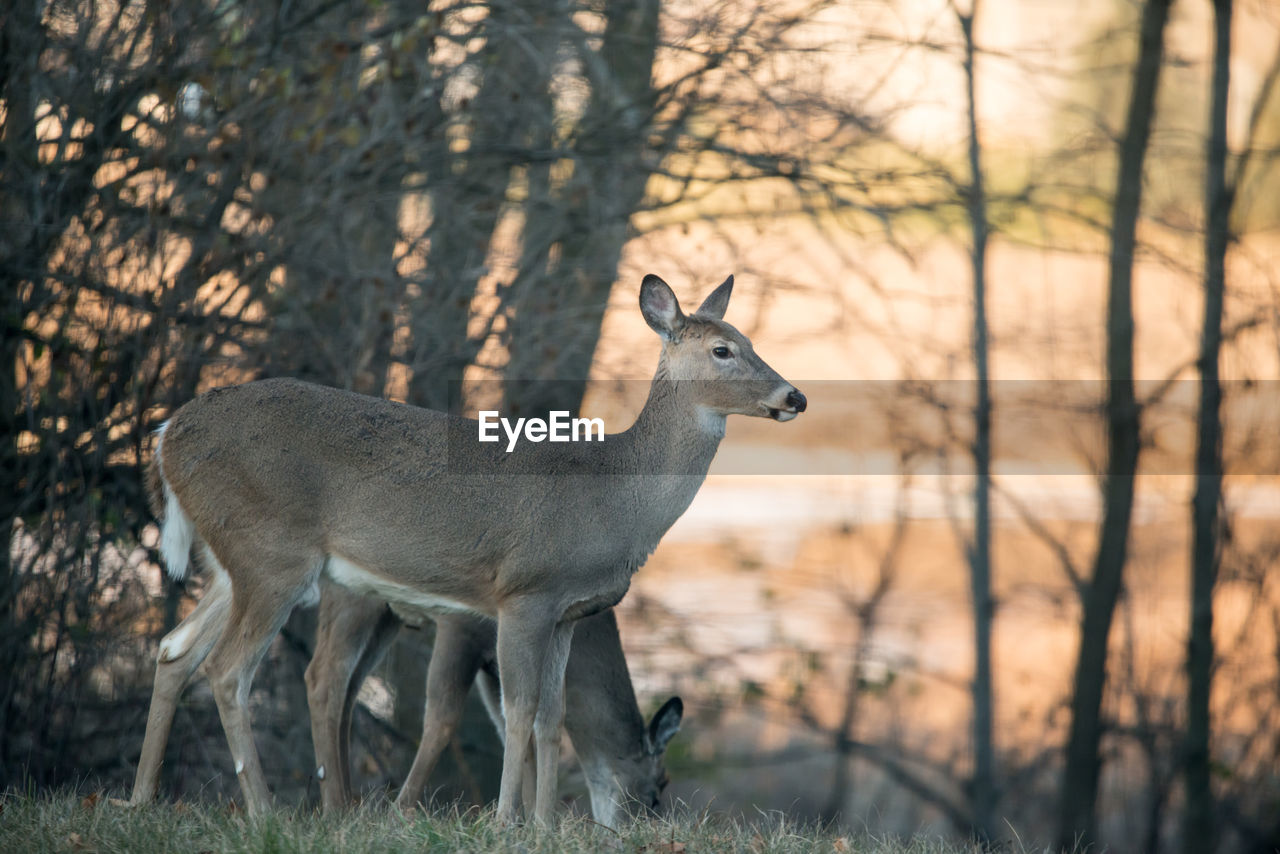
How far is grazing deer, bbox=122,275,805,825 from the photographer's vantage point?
5660 mm

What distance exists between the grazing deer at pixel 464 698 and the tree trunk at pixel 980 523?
5.48m

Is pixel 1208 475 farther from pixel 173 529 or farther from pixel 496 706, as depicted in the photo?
pixel 173 529

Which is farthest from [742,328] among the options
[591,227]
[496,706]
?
[496,706]

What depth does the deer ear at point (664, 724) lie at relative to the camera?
7223 mm

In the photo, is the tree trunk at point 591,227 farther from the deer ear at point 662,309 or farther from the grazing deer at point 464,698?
the deer ear at point 662,309

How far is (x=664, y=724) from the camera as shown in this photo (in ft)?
23.9

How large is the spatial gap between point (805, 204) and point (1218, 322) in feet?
14.1

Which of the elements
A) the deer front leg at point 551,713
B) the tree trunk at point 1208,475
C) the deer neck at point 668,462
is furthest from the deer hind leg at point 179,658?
the tree trunk at point 1208,475

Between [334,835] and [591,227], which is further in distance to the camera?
[591,227]

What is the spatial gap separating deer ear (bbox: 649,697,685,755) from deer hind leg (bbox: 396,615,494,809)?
1.01 m

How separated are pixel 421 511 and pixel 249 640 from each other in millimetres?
818

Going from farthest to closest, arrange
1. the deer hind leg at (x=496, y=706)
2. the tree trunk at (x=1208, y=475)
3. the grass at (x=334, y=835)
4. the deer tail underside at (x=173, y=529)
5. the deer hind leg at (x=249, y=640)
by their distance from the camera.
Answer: the tree trunk at (x=1208, y=475)
the deer hind leg at (x=496, y=706)
the deer tail underside at (x=173, y=529)
the deer hind leg at (x=249, y=640)
the grass at (x=334, y=835)

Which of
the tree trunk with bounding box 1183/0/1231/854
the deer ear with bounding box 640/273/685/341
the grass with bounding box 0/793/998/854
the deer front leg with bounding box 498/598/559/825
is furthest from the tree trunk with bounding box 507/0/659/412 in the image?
the tree trunk with bounding box 1183/0/1231/854

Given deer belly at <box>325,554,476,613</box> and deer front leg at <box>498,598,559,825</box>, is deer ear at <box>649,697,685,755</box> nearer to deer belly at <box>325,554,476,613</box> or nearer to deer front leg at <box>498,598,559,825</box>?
deer front leg at <box>498,598,559,825</box>
